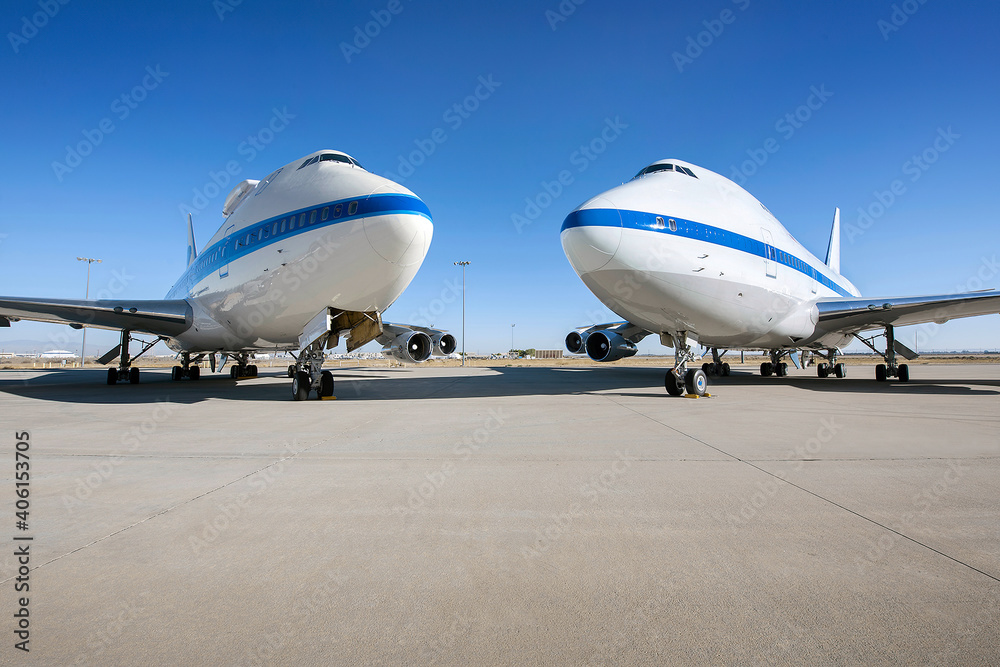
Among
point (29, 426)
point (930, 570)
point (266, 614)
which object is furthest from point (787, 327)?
point (29, 426)

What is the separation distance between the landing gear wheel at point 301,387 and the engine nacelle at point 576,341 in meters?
9.21

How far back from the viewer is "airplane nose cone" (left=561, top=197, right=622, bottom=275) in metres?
8.83

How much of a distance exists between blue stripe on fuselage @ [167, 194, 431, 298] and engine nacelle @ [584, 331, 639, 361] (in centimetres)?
754

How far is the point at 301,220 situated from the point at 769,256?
11061mm

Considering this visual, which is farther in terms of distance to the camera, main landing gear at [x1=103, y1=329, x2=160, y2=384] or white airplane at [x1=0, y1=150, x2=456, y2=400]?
main landing gear at [x1=103, y1=329, x2=160, y2=384]

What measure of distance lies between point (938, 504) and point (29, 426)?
10152mm

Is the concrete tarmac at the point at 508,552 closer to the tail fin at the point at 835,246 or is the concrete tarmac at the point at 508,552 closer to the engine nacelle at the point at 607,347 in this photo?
the engine nacelle at the point at 607,347

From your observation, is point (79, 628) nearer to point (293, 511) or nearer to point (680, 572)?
point (293, 511)

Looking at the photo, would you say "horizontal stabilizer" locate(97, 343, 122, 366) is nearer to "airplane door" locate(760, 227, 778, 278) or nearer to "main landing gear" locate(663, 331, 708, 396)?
"main landing gear" locate(663, 331, 708, 396)

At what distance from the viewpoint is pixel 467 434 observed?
19.6ft

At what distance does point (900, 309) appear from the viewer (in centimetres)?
1306

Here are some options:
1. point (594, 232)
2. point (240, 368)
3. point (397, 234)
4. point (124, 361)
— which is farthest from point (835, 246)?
point (124, 361)

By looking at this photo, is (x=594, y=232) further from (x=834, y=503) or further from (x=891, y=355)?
(x=891, y=355)

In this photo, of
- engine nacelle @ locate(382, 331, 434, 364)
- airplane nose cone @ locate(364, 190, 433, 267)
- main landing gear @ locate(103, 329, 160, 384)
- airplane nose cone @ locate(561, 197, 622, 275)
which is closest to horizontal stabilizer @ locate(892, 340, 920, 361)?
airplane nose cone @ locate(561, 197, 622, 275)
